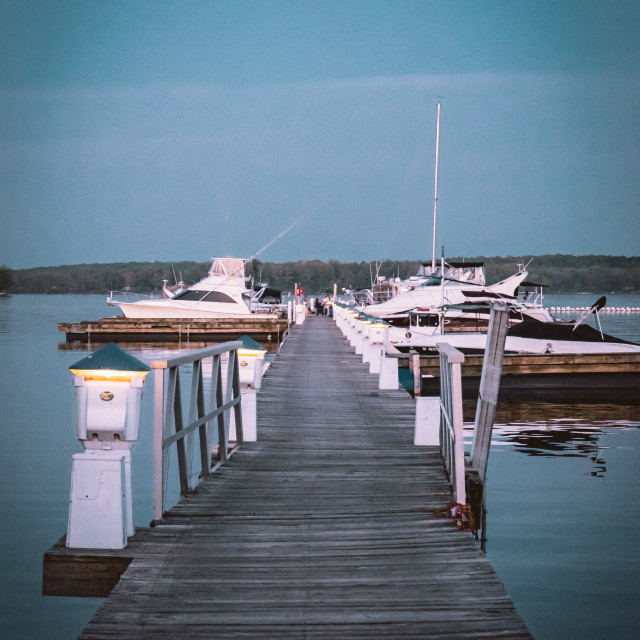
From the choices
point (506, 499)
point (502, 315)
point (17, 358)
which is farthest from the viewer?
point (17, 358)

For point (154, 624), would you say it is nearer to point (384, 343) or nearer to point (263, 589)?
point (263, 589)

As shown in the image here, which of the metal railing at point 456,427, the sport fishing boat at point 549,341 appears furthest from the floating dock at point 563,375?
the metal railing at point 456,427

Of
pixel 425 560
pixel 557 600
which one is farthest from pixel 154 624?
pixel 557 600

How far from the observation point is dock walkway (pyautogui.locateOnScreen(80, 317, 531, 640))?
453 centimetres

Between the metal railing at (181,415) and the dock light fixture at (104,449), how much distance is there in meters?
0.21

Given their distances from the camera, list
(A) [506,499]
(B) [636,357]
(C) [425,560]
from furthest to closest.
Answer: (B) [636,357]
(A) [506,499]
(C) [425,560]

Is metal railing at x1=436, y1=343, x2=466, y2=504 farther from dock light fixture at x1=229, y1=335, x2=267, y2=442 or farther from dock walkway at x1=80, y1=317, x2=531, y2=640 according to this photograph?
dock light fixture at x1=229, y1=335, x2=267, y2=442

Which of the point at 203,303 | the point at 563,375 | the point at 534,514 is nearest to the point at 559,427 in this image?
the point at 563,375

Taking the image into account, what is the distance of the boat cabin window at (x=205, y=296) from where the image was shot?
53.4m

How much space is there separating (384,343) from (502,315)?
13.7 meters

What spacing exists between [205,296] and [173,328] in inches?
247

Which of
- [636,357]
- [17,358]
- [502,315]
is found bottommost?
[17,358]

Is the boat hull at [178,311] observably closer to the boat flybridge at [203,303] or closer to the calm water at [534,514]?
the boat flybridge at [203,303]

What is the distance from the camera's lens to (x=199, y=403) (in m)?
7.75
